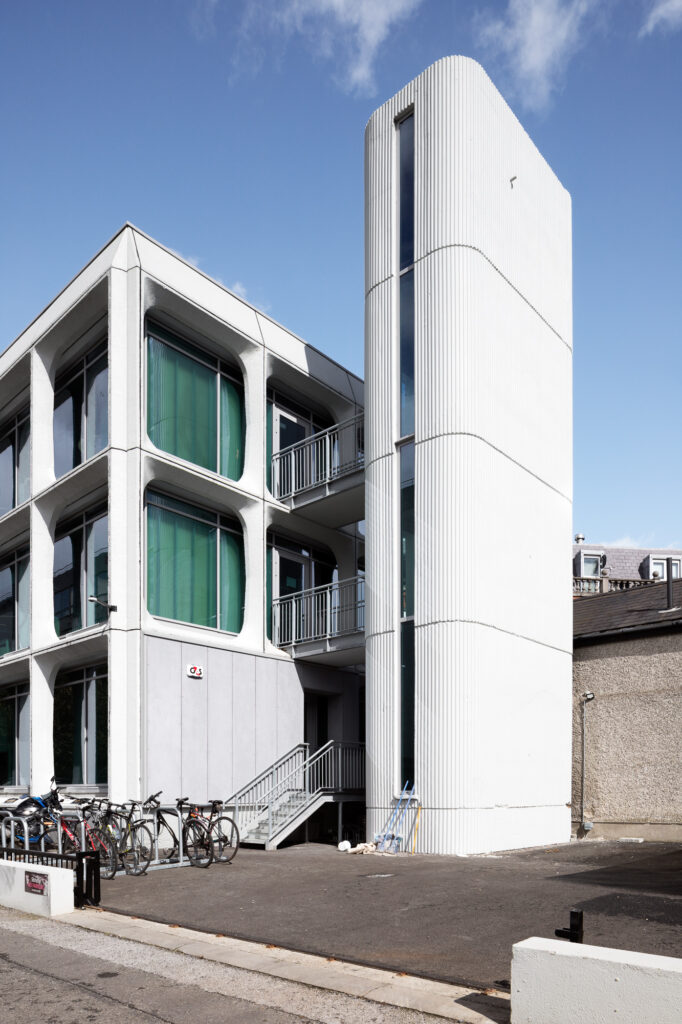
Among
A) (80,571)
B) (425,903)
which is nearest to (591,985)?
(425,903)

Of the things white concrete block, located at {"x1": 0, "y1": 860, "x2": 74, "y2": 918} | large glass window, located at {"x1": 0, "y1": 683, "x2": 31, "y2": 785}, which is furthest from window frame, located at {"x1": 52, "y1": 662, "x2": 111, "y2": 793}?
white concrete block, located at {"x1": 0, "y1": 860, "x2": 74, "y2": 918}

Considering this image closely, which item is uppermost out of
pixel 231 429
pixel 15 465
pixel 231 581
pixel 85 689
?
pixel 231 429

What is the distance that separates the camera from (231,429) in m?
21.2

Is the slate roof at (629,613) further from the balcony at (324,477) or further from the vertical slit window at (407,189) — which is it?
the vertical slit window at (407,189)

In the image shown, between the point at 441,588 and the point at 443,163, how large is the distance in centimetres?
738

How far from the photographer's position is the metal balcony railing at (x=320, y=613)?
19.9 metres

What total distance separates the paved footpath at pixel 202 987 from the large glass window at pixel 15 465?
16.8 m

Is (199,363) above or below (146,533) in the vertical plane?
above

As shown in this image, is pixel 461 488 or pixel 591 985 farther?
pixel 461 488

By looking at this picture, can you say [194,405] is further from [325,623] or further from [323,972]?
[323,972]

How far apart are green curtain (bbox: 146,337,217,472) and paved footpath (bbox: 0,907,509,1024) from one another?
475 inches

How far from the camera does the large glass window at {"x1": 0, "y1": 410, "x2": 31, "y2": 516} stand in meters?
23.8

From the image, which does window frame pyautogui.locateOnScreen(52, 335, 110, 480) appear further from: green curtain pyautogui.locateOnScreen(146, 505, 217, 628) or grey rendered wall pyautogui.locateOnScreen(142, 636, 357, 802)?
grey rendered wall pyautogui.locateOnScreen(142, 636, 357, 802)

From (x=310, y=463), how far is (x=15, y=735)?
9971mm
